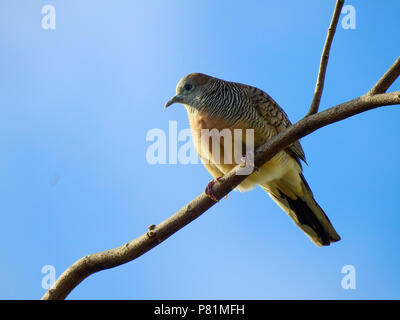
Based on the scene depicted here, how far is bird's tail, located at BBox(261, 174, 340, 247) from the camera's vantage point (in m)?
6.14

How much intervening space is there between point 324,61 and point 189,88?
2.38 m

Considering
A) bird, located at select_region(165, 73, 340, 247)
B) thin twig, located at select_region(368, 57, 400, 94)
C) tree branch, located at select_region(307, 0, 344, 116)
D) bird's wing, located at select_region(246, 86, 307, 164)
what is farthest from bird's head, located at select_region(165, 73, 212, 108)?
thin twig, located at select_region(368, 57, 400, 94)

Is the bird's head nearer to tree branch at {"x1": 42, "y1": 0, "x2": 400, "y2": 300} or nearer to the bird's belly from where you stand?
the bird's belly

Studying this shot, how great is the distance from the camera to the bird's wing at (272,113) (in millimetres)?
6203

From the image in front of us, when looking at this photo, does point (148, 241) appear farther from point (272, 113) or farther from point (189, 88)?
point (189, 88)

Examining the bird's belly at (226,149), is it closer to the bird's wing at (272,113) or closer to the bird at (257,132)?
the bird at (257,132)

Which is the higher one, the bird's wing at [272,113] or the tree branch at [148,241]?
the bird's wing at [272,113]

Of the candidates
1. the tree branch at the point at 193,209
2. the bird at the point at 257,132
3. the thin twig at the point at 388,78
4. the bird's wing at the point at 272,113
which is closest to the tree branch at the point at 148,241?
the tree branch at the point at 193,209

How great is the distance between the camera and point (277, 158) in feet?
19.8

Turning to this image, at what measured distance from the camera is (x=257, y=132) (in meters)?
5.93
